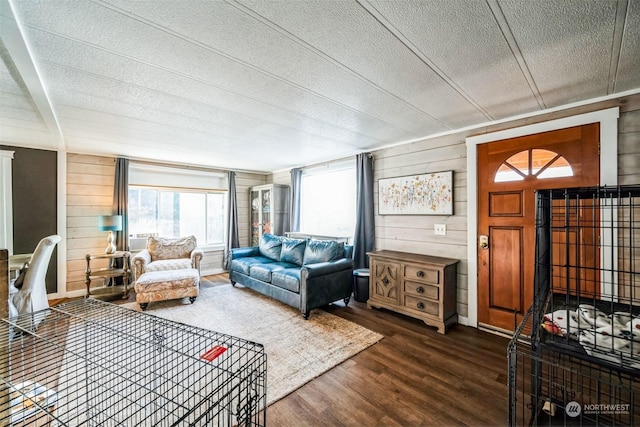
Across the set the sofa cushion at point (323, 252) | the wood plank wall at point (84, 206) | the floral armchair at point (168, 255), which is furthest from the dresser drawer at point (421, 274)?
the wood plank wall at point (84, 206)

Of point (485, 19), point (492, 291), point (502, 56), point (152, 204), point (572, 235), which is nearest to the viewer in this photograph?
point (485, 19)

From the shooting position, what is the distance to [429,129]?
3.12 metres

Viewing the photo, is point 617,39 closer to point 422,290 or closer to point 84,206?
point 422,290

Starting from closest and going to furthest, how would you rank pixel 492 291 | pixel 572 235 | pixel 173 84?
pixel 173 84
pixel 572 235
pixel 492 291

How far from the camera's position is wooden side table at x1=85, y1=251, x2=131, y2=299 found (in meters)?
3.86

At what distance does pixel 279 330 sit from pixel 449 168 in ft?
8.91

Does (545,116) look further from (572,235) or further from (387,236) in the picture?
(387,236)

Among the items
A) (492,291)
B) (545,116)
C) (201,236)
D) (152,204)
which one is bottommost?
(492,291)

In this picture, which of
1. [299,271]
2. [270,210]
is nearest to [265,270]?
[299,271]

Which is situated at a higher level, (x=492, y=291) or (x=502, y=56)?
(x=502, y=56)

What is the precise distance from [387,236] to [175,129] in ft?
9.96

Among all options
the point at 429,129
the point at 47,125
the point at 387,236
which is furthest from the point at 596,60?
the point at 47,125

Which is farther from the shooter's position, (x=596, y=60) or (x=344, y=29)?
(x=596, y=60)

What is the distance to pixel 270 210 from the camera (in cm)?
557
